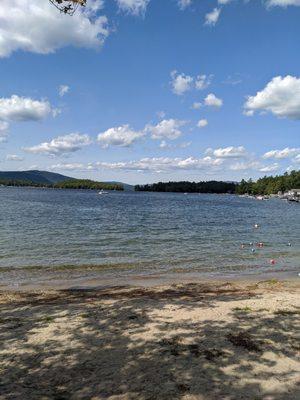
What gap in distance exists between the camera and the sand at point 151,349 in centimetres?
791

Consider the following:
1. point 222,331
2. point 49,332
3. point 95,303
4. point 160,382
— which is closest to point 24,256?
point 95,303

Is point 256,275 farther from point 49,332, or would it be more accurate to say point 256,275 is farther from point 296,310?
point 49,332

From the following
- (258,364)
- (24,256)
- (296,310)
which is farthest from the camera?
(24,256)

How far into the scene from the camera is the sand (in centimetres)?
791

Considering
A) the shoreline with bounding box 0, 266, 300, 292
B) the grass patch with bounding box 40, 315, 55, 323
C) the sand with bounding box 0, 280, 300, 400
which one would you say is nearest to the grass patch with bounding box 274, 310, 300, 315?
the sand with bounding box 0, 280, 300, 400

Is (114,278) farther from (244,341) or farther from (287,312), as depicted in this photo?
(244,341)

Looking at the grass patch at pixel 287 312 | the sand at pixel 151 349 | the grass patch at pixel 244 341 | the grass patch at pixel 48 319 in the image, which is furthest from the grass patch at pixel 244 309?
the grass patch at pixel 48 319

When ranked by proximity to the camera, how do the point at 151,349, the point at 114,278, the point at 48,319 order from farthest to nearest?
1. the point at 114,278
2. the point at 48,319
3. the point at 151,349

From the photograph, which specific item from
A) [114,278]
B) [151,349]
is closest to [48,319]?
[151,349]

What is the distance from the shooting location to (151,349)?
9.73 metres

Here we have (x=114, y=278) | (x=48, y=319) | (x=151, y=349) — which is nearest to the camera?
(x=151, y=349)

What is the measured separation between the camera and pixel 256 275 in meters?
24.5

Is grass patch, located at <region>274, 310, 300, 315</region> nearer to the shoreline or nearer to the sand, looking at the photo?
the sand

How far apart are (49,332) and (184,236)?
3213 cm
